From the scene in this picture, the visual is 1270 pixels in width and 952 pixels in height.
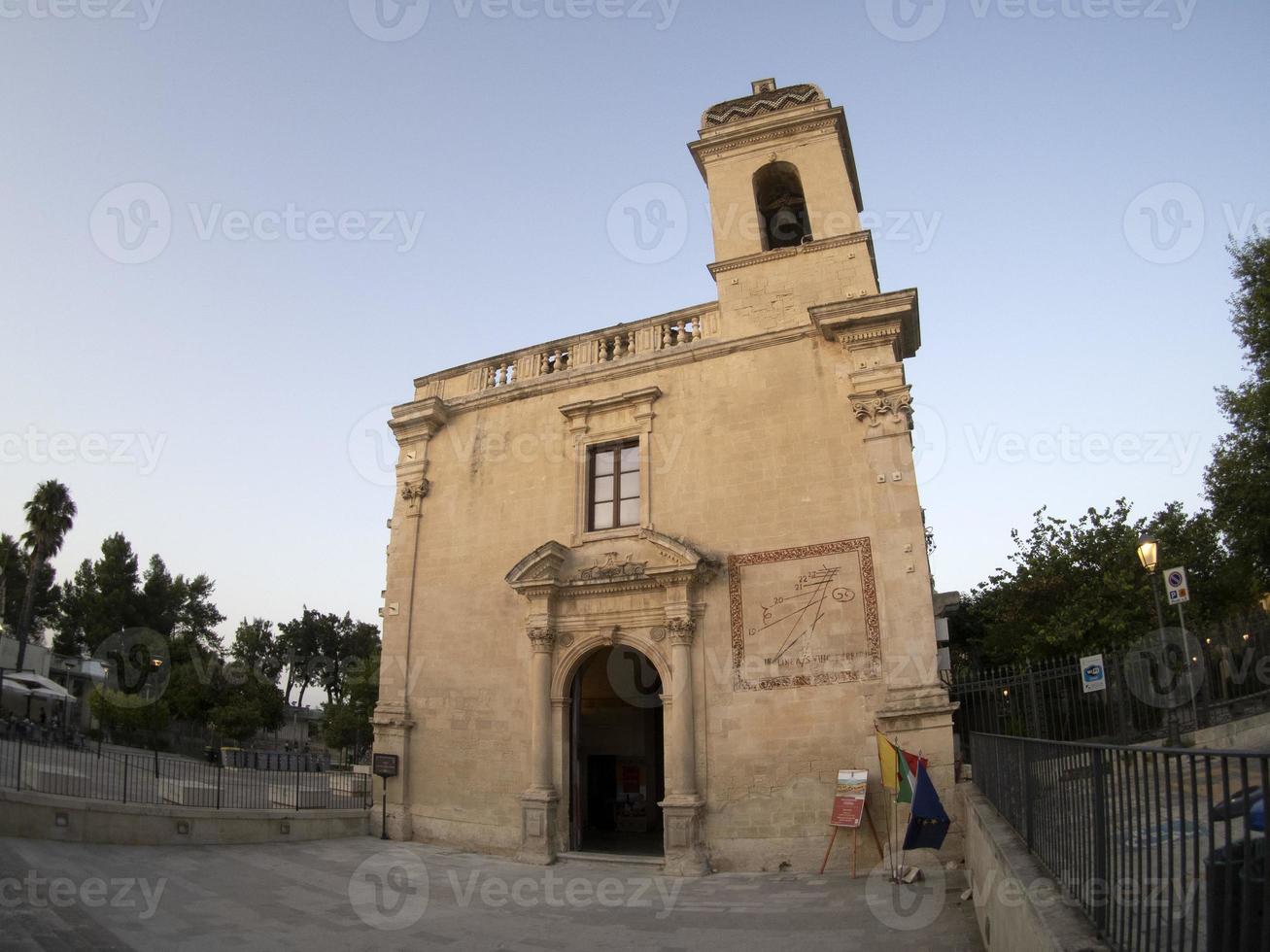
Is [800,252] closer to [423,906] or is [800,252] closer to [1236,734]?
[1236,734]

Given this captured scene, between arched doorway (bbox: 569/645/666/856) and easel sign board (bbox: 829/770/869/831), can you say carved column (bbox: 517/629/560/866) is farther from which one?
easel sign board (bbox: 829/770/869/831)

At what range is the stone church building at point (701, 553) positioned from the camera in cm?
1259

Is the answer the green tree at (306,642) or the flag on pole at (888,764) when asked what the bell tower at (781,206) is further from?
the green tree at (306,642)

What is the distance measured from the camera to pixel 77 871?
9711 millimetres

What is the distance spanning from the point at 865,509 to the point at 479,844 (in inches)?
361

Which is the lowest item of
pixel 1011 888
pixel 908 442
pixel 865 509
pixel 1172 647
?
pixel 1011 888

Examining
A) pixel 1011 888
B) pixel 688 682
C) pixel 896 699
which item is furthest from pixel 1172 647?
pixel 1011 888

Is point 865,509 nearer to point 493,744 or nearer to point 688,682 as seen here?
point 688,682

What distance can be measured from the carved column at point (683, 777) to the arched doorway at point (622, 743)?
4.62 meters

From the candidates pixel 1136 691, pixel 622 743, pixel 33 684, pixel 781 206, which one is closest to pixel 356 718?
pixel 33 684

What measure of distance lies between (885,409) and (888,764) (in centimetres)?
564

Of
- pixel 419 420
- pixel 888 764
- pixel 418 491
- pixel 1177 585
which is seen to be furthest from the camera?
pixel 419 420

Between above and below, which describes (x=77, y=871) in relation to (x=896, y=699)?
below

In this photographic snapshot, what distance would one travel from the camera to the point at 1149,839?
10.5 feet
